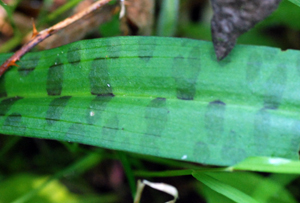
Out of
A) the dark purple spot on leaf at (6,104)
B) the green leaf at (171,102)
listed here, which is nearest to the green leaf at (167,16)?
the green leaf at (171,102)

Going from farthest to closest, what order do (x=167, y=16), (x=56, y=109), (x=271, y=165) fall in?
(x=167, y=16) < (x=56, y=109) < (x=271, y=165)

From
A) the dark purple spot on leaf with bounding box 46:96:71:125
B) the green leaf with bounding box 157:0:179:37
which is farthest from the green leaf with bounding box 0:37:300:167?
the green leaf with bounding box 157:0:179:37

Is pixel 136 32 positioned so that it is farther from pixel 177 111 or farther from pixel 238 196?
pixel 238 196

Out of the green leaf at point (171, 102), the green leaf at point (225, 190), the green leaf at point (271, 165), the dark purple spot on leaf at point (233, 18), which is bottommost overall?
the green leaf at point (225, 190)

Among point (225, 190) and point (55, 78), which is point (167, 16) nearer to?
point (55, 78)

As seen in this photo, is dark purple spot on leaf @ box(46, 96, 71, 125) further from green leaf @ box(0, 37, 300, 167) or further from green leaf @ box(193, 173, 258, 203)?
green leaf @ box(193, 173, 258, 203)

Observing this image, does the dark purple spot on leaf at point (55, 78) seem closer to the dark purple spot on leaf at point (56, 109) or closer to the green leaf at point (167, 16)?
the dark purple spot on leaf at point (56, 109)

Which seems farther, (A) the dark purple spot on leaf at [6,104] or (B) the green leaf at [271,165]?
(A) the dark purple spot on leaf at [6,104]

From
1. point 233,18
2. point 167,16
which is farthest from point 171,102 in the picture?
point 167,16
